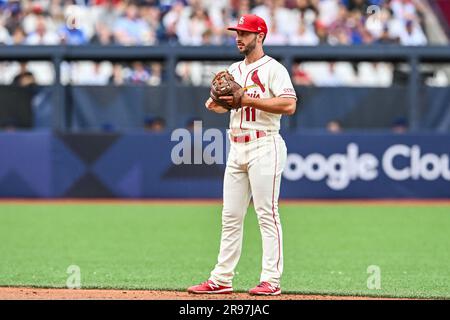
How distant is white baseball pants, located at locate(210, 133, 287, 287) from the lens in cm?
734

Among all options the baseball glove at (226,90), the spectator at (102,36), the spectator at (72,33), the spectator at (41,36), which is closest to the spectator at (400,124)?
the spectator at (102,36)

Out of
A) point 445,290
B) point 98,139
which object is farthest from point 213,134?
point 445,290

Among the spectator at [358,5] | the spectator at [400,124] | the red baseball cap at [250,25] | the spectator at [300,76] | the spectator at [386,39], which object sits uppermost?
the spectator at [358,5]

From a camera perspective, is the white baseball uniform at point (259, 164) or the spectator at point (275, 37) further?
the spectator at point (275, 37)

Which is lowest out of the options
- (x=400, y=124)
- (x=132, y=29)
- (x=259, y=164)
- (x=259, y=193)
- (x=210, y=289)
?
(x=210, y=289)

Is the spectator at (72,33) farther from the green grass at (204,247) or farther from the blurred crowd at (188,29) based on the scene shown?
the green grass at (204,247)

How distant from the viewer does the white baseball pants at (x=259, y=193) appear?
7336 millimetres

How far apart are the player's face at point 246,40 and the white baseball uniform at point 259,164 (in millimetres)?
145

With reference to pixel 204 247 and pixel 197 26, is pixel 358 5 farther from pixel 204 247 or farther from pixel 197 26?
pixel 204 247

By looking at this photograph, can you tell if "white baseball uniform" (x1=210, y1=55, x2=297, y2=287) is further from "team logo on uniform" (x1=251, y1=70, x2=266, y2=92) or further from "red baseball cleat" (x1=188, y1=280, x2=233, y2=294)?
"red baseball cleat" (x1=188, y1=280, x2=233, y2=294)

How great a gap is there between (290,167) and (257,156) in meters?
9.33

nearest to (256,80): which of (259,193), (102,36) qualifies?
(259,193)

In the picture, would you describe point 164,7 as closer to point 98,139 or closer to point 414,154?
point 98,139

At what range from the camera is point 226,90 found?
7.14 m
